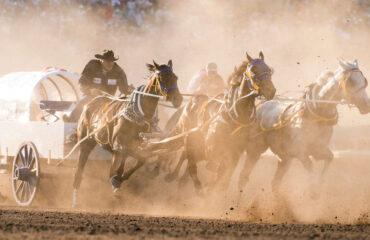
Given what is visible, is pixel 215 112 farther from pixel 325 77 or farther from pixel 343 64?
pixel 343 64

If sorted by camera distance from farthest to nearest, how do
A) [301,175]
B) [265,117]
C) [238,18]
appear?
[238,18]
[301,175]
[265,117]

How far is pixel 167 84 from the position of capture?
7867 mm

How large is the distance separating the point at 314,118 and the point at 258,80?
1.31 m

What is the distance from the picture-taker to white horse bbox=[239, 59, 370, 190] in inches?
314

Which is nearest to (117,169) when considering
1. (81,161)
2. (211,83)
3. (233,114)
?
(81,161)

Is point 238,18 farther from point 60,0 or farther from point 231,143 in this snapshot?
point 231,143

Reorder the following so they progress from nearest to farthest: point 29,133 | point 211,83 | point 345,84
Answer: point 345,84, point 29,133, point 211,83

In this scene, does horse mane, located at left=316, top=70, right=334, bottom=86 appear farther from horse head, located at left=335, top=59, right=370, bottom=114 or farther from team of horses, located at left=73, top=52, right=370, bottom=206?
horse head, located at left=335, top=59, right=370, bottom=114

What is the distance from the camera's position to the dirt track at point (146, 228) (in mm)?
5602

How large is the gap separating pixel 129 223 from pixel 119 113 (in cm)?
226

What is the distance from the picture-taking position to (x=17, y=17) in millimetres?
21359

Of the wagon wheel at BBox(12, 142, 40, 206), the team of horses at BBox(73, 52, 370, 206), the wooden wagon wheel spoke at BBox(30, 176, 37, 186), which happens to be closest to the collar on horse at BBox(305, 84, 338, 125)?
the team of horses at BBox(73, 52, 370, 206)

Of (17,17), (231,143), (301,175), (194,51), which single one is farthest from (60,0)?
(231,143)

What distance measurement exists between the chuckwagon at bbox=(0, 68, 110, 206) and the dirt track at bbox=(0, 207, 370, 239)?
6.93 feet
